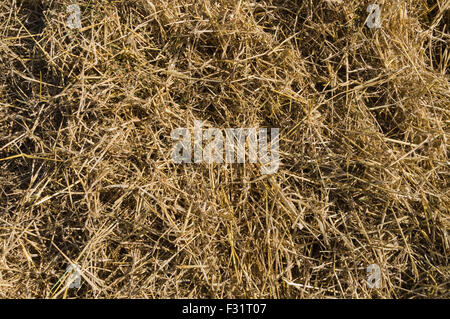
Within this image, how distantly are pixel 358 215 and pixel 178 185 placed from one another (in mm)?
687

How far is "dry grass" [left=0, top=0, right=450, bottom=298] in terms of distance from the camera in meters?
1.49

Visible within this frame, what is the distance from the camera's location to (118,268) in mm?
1502

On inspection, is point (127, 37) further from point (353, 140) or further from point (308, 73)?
point (353, 140)

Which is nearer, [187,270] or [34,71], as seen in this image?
[187,270]

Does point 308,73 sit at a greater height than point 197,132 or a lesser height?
greater

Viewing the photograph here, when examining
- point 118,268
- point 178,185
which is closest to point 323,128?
point 178,185

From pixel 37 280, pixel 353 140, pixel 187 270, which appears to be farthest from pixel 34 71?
pixel 353 140

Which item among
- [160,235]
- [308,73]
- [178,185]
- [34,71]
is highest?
[308,73]

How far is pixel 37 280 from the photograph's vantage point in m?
1.52

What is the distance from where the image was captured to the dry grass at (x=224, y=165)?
149cm

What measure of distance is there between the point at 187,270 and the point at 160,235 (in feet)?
0.53

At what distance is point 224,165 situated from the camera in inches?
60.9
